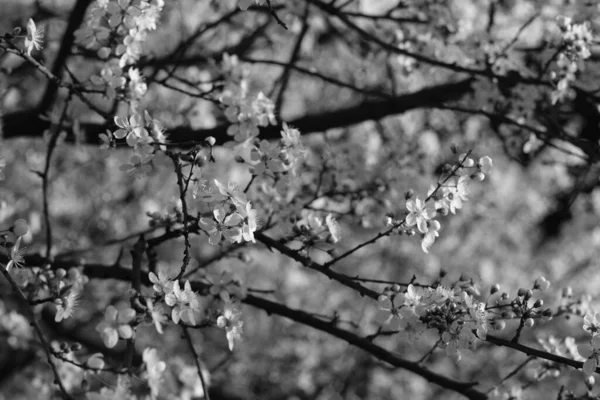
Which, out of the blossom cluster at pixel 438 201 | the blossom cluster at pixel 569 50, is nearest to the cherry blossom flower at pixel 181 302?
the blossom cluster at pixel 438 201

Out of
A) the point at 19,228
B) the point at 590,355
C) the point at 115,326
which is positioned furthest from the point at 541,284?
the point at 19,228

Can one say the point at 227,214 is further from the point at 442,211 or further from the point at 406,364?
the point at 406,364

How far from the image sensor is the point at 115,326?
7.89 feet

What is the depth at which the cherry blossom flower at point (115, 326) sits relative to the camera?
7.71 feet

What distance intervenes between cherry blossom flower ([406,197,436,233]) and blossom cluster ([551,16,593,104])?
1322mm

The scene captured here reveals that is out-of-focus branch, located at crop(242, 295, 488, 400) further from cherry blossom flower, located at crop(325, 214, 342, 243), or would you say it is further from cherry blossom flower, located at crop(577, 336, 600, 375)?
cherry blossom flower, located at crop(577, 336, 600, 375)

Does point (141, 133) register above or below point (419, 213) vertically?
below

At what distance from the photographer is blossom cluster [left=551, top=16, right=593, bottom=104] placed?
345 centimetres

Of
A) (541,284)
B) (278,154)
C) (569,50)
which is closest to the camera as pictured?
(541,284)

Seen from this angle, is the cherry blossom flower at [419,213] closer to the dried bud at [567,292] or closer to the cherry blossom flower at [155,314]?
the cherry blossom flower at [155,314]

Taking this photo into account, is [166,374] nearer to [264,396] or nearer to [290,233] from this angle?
[290,233]

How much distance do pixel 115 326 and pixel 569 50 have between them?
263 cm

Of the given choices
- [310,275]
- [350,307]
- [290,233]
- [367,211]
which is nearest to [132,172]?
[290,233]

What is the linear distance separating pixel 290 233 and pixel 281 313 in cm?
44
